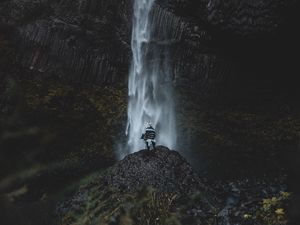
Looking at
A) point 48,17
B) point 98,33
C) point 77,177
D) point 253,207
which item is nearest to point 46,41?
point 48,17

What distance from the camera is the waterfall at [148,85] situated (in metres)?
12.7

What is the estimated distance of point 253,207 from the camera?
338 inches

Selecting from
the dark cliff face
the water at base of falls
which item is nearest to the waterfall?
the water at base of falls

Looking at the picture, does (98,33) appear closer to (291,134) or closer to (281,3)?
(281,3)

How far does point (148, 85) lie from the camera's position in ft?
42.9

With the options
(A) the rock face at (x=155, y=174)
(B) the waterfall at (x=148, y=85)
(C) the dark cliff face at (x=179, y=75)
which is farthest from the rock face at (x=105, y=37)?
(A) the rock face at (x=155, y=174)

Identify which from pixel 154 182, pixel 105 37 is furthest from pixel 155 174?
pixel 105 37

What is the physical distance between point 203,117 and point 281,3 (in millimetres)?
4207

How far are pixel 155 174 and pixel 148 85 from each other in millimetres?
4549

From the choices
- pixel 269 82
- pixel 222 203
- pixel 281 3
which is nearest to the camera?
pixel 222 203

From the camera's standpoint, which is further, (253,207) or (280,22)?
(280,22)

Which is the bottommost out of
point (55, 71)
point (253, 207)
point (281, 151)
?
point (253, 207)

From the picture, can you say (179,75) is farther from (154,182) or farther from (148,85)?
(154,182)

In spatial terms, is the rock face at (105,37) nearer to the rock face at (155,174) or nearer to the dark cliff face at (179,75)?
the dark cliff face at (179,75)
